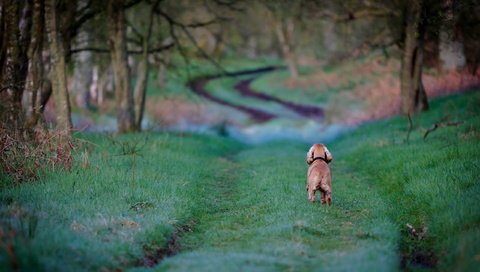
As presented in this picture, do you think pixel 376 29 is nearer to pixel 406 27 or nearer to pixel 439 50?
pixel 439 50

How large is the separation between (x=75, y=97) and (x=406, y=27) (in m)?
18.1

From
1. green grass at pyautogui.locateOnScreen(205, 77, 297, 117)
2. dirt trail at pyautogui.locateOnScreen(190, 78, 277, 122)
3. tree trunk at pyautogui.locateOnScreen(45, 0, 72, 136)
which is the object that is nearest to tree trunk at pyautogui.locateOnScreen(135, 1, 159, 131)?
tree trunk at pyautogui.locateOnScreen(45, 0, 72, 136)

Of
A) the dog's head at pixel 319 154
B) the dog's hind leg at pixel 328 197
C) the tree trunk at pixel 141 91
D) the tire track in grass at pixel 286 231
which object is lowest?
the tire track in grass at pixel 286 231

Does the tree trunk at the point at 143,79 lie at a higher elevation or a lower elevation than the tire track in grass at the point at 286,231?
higher

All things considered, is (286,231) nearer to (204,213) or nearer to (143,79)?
(204,213)

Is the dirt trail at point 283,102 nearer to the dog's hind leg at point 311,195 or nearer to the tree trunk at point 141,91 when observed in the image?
the tree trunk at point 141,91

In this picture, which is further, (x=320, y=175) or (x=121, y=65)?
(x=121, y=65)

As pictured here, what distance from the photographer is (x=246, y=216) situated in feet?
36.0

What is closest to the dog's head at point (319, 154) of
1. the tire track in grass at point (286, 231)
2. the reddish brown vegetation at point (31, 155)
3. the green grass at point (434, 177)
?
the tire track in grass at point (286, 231)

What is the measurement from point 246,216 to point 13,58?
9493 mm

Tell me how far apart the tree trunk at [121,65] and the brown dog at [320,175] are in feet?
43.1

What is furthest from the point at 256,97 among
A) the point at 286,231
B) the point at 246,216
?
the point at 286,231

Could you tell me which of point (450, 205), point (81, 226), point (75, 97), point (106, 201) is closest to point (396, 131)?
point (450, 205)

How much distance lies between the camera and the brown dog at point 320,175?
11133 mm
